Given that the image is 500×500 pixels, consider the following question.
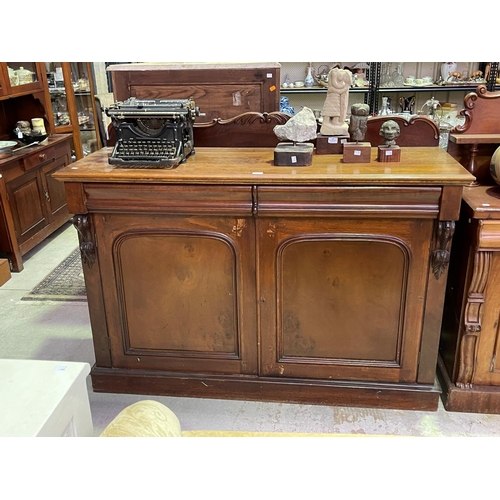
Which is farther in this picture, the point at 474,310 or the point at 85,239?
the point at 85,239

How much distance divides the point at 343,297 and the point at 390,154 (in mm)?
616

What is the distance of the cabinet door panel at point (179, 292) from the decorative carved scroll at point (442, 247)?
28.7 inches

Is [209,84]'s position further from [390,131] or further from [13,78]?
[390,131]

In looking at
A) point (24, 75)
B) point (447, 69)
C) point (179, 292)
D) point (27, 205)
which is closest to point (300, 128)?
point (179, 292)

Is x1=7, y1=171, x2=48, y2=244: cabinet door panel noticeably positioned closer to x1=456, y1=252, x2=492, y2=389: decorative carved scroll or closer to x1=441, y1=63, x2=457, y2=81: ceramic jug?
x1=456, y1=252, x2=492, y2=389: decorative carved scroll

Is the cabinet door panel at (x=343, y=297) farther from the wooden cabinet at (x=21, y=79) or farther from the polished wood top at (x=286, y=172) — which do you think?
the wooden cabinet at (x=21, y=79)

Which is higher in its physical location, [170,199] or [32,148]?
[170,199]

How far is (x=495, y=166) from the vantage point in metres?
2.05

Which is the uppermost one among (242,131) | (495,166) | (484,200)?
(242,131)

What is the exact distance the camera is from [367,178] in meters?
1.87

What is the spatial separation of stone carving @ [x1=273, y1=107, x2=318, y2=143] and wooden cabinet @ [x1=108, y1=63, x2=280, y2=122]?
1542 mm

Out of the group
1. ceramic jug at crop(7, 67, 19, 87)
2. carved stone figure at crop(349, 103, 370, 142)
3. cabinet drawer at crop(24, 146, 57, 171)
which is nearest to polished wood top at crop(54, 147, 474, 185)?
carved stone figure at crop(349, 103, 370, 142)
